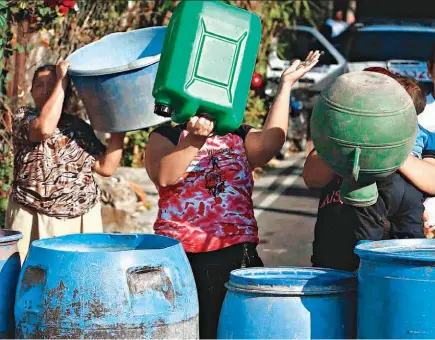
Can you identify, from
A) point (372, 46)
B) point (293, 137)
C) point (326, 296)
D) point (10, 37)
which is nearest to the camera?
point (326, 296)

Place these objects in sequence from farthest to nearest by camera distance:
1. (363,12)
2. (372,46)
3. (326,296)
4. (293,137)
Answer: (363,12) < (372,46) < (293,137) < (326,296)

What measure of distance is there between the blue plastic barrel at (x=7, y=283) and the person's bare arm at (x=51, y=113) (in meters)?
1.53

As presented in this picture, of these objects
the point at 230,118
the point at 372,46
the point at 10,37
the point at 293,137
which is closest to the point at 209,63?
the point at 230,118

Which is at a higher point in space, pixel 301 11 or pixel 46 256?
pixel 301 11

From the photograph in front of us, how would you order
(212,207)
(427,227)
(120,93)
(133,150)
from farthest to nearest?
(133,150) < (120,93) < (427,227) < (212,207)

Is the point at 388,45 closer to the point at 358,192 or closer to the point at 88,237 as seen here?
the point at 88,237

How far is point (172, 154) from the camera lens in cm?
398

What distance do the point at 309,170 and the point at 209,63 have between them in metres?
0.86

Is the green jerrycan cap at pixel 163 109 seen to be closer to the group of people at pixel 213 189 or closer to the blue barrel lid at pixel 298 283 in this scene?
the group of people at pixel 213 189

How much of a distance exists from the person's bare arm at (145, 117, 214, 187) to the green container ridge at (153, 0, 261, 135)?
122 millimetres

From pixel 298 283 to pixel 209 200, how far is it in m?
1.03

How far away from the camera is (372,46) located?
16844 mm

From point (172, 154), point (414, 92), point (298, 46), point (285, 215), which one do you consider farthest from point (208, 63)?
point (298, 46)

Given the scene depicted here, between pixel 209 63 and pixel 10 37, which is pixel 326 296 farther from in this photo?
pixel 10 37
